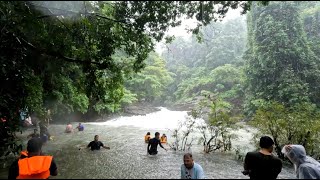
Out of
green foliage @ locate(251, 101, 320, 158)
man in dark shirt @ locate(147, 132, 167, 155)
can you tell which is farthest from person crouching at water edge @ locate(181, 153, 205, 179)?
man in dark shirt @ locate(147, 132, 167, 155)

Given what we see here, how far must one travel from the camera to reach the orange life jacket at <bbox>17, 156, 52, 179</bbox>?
144 inches

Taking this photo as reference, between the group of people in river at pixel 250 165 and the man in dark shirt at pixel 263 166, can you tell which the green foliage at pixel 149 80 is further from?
the man in dark shirt at pixel 263 166

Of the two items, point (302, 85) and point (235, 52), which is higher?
point (235, 52)

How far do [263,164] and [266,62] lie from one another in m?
26.9

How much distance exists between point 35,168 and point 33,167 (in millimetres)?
27

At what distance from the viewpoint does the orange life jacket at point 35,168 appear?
3.67 m

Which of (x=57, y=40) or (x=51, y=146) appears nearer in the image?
(x=57, y=40)

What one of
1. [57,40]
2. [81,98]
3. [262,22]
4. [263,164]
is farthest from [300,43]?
[263,164]

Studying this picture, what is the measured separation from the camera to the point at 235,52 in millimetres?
57094

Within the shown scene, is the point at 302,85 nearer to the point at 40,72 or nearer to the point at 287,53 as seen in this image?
the point at 287,53

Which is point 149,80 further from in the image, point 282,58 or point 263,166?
point 263,166

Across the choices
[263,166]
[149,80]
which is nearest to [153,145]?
[263,166]

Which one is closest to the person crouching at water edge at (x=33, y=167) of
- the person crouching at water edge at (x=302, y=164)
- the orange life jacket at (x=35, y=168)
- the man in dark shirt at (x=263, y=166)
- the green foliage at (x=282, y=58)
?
the orange life jacket at (x=35, y=168)

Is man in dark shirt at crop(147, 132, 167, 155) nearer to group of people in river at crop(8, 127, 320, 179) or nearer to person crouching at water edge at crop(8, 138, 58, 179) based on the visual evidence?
group of people in river at crop(8, 127, 320, 179)
